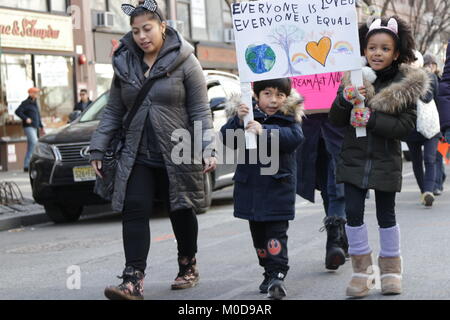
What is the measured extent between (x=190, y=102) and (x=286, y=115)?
610 mm

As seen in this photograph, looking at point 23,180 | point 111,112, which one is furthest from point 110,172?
point 23,180

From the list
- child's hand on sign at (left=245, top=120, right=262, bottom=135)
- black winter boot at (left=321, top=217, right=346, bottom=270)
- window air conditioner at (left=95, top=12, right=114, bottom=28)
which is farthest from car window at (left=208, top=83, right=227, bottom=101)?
window air conditioner at (left=95, top=12, right=114, bottom=28)

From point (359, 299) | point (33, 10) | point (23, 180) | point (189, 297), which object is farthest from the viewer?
point (33, 10)

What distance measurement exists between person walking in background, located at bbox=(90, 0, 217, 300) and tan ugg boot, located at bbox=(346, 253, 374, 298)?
1056mm

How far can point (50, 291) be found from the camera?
251 inches

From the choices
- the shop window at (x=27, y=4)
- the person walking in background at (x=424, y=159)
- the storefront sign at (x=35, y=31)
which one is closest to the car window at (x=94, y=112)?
the person walking in background at (x=424, y=159)

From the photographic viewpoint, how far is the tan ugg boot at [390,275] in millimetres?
5547

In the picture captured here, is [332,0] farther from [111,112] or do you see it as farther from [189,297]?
[189,297]

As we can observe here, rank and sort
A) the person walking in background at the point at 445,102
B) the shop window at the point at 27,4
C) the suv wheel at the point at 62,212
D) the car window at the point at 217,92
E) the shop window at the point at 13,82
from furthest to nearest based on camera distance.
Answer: the shop window at the point at 27,4 → the shop window at the point at 13,82 → the car window at the point at 217,92 → the suv wheel at the point at 62,212 → the person walking in background at the point at 445,102

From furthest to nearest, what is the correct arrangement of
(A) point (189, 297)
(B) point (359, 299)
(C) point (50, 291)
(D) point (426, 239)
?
(D) point (426, 239) → (C) point (50, 291) → (A) point (189, 297) → (B) point (359, 299)

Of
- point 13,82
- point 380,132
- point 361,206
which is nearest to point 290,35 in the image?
point 380,132

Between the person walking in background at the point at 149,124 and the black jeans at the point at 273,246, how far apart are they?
0.46m

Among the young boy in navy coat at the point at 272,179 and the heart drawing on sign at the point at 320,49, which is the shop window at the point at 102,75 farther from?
the heart drawing on sign at the point at 320,49

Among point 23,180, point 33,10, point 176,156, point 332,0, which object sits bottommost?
point 23,180
